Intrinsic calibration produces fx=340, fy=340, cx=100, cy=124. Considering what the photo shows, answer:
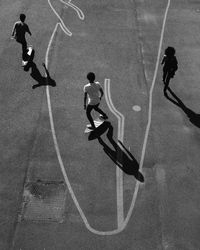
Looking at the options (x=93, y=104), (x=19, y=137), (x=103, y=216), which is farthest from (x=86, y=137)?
(x=103, y=216)

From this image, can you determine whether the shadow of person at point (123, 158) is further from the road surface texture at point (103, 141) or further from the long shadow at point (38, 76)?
the long shadow at point (38, 76)

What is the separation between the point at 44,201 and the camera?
35.1 feet

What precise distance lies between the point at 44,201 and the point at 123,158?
310 cm

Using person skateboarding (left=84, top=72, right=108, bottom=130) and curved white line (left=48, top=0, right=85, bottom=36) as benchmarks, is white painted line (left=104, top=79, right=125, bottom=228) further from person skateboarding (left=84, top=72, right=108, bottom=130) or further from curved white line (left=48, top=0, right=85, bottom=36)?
curved white line (left=48, top=0, right=85, bottom=36)

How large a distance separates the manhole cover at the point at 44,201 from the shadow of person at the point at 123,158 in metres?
2.07

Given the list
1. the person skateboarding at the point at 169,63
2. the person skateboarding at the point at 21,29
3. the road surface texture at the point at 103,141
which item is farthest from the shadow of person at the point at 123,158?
the person skateboarding at the point at 21,29

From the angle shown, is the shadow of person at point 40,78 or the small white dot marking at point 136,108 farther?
the shadow of person at point 40,78

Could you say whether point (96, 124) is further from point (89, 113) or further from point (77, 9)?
point (77, 9)

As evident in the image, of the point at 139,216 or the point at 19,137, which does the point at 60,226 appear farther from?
the point at 19,137

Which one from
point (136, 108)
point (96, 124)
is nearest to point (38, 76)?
point (96, 124)

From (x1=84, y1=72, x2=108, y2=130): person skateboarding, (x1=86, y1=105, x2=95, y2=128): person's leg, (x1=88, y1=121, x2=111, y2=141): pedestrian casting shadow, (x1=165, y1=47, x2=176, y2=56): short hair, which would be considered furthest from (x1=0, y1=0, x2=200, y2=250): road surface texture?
(x1=165, y1=47, x2=176, y2=56): short hair

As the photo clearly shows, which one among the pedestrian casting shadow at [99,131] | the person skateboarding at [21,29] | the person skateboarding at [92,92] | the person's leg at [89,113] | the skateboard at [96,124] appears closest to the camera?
the person skateboarding at [92,92]

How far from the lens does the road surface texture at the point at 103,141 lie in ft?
32.9

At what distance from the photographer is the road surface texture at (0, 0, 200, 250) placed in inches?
394
